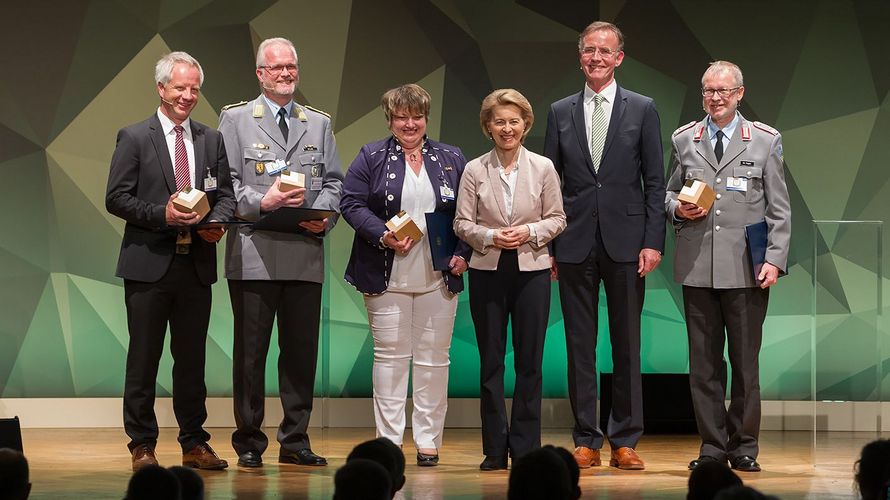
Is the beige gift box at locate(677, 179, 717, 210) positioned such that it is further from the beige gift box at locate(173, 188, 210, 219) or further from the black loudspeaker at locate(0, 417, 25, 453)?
the black loudspeaker at locate(0, 417, 25, 453)

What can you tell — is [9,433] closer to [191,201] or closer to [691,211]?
[191,201]

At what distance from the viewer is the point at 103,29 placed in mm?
7535

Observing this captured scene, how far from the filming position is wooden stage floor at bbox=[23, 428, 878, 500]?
4.87 m

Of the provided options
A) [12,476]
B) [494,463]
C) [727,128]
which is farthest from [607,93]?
[12,476]

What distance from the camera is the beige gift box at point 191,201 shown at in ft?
17.4

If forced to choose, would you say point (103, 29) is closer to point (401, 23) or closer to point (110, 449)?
point (401, 23)

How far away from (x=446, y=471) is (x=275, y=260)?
125 centimetres

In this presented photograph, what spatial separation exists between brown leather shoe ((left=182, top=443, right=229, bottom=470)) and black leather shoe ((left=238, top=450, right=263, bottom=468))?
71 mm

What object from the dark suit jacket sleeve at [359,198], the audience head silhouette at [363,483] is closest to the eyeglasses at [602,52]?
the dark suit jacket sleeve at [359,198]

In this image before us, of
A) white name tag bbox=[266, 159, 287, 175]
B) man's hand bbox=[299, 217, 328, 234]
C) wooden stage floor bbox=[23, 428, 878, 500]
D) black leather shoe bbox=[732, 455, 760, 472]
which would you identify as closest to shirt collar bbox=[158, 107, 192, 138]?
white name tag bbox=[266, 159, 287, 175]

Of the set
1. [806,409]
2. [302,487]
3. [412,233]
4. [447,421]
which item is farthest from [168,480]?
[447,421]

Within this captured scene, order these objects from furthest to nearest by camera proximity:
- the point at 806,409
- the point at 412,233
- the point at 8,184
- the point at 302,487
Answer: the point at 8,184 → the point at 806,409 → the point at 412,233 → the point at 302,487

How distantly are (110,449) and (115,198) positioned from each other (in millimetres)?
1608

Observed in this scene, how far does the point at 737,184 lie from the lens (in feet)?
18.7
